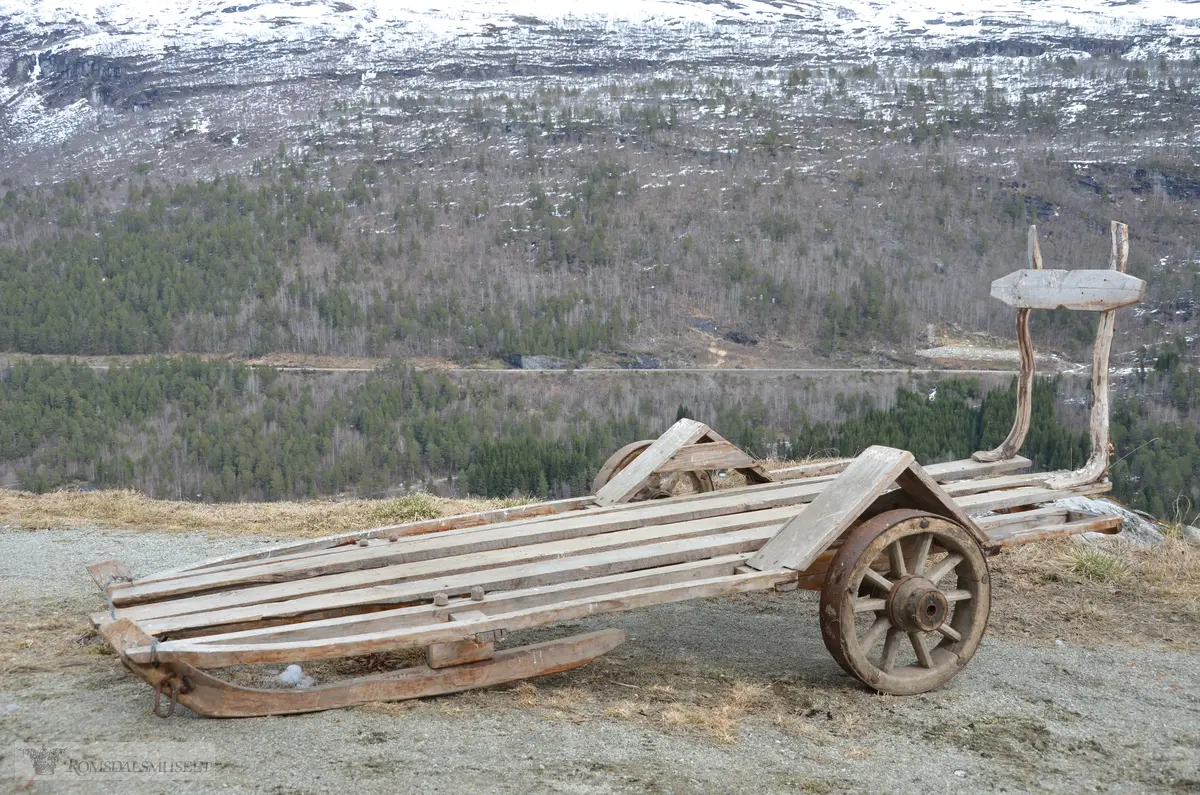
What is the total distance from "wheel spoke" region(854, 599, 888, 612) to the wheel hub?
1.2 inches

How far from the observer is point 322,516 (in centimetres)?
970

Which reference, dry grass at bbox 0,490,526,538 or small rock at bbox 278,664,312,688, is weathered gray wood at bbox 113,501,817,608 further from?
dry grass at bbox 0,490,526,538

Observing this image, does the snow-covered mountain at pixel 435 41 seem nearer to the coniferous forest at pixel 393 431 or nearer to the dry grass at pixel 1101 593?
the coniferous forest at pixel 393 431

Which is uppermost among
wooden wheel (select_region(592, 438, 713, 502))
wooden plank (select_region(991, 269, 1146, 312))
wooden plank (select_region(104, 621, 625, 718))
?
wooden plank (select_region(991, 269, 1146, 312))

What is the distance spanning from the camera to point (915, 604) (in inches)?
191

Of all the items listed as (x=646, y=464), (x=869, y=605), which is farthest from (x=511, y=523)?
(x=869, y=605)

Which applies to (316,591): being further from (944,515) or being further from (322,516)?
(322,516)

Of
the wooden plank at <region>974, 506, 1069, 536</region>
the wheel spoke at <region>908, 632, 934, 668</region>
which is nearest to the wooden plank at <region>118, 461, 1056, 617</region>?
the wooden plank at <region>974, 506, 1069, 536</region>

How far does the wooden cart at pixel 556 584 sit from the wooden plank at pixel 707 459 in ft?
1.95

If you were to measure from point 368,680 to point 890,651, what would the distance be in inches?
93.5

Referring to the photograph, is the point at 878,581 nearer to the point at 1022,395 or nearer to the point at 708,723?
the point at 708,723

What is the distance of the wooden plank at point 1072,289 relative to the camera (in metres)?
6.51

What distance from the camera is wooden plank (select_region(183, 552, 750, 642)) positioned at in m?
4.23

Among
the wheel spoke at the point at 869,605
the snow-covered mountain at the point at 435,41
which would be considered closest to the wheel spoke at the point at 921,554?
the wheel spoke at the point at 869,605
